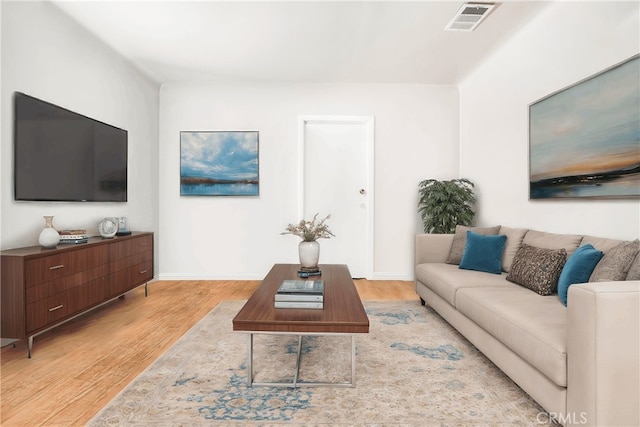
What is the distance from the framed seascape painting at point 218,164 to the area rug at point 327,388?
233 cm

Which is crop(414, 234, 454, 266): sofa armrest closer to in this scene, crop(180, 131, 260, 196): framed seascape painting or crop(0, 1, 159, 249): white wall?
crop(180, 131, 260, 196): framed seascape painting

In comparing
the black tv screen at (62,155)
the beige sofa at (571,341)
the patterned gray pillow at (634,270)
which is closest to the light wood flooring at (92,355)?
the black tv screen at (62,155)

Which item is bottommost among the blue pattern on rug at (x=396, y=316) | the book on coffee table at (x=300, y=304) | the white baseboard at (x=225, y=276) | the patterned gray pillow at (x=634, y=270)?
Result: the blue pattern on rug at (x=396, y=316)

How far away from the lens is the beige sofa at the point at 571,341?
1.29m

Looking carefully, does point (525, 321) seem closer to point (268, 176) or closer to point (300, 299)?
point (300, 299)

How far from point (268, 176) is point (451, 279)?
278cm

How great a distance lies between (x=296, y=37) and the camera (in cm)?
332

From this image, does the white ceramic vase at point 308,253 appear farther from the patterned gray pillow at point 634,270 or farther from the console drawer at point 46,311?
the patterned gray pillow at point 634,270

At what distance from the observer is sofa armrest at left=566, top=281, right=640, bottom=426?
4.20ft

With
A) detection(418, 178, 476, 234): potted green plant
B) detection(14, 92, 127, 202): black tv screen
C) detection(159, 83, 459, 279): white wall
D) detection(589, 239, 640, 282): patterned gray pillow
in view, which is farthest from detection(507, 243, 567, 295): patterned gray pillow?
detection(14, 92, 127, 202): black tv screen

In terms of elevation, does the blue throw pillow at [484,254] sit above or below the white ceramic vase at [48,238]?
below

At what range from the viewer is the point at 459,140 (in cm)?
466

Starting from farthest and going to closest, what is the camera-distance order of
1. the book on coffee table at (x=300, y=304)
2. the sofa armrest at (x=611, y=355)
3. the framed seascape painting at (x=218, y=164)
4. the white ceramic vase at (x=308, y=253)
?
the framed seascape painting at (x=218, y=164), the white ceramic vase at (x=308, y=253), the book on coffee table at (x=300, y=304), the sofa armrest at (x=611, y=355)

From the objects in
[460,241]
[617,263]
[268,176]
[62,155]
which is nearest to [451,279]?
[460,241]
